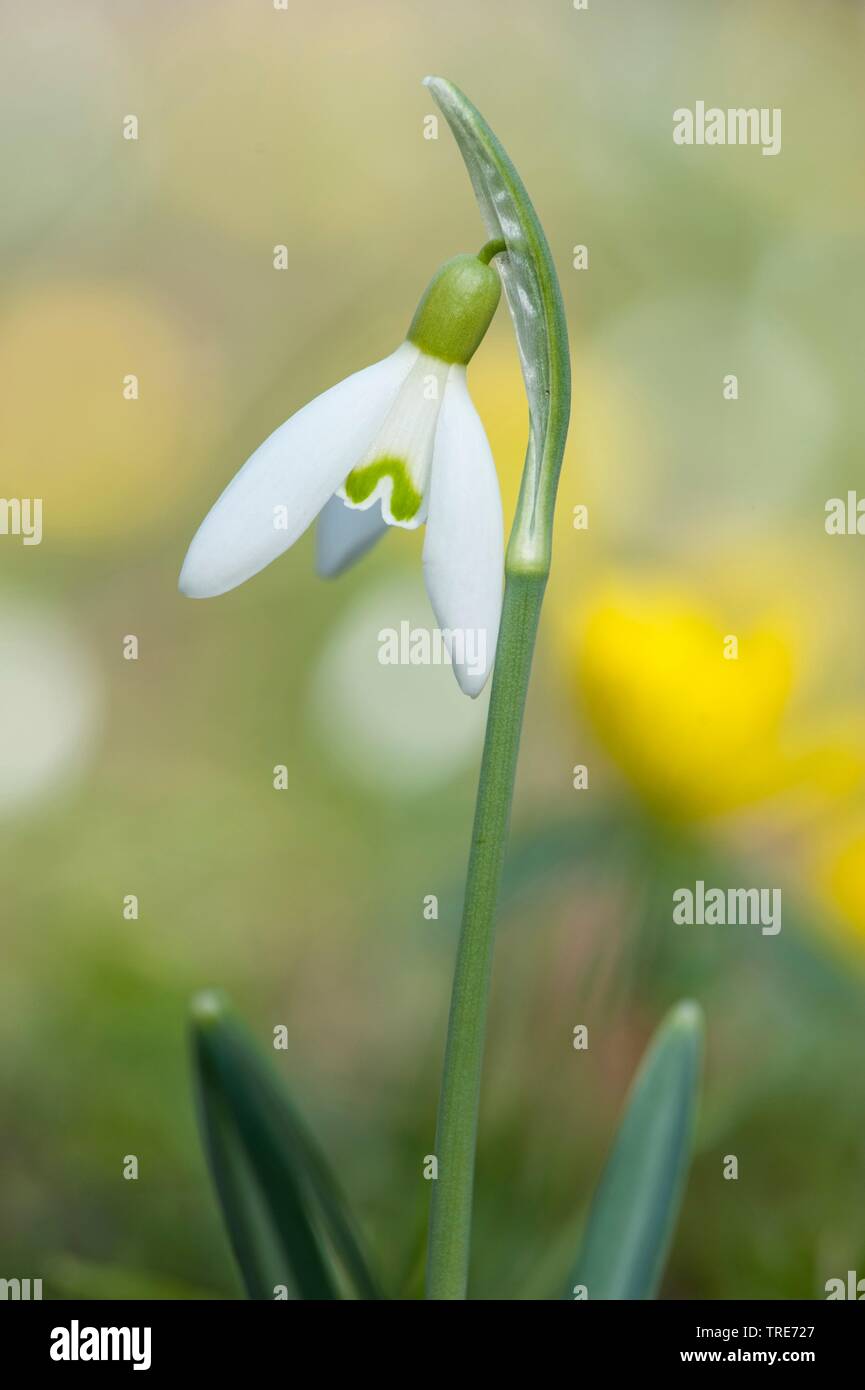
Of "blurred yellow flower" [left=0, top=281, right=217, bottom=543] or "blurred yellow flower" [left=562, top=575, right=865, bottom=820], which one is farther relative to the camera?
"blurred yellow flower" [left=0, top=281, right=217, bottom=543]

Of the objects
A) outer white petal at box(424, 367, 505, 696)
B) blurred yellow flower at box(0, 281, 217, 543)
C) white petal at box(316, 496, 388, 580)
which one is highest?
blurred yellow flower at box(0, 281, 217, 543)

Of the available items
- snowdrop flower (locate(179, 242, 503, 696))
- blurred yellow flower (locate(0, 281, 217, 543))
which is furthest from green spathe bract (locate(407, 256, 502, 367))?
blurred yellow flower (locate(0, 281, 217, 543))

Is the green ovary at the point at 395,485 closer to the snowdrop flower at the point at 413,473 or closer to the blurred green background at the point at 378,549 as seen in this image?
the snowdrop flower at the point at 413,473

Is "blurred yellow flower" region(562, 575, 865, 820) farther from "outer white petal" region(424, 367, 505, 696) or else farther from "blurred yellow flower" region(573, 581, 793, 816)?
"outer white petal" region(424, 367, 505, 696)

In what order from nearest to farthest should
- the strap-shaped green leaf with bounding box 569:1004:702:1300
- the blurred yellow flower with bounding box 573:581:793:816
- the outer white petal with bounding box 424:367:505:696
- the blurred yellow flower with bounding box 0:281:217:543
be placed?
the outer white petal with bounding box 424:367:505:696
the strap-shaped green leaf with bounding box 569:1004:702:1300
the blurred yellow flower with bounding box 573:581:793:816
the blurred yellow flower with bounding box 0:281:217:543

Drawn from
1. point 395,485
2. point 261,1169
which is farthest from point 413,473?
point 261,1169

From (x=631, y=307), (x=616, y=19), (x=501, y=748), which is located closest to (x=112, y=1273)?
(x=501, y=748)

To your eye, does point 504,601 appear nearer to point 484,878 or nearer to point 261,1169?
point 484,878
